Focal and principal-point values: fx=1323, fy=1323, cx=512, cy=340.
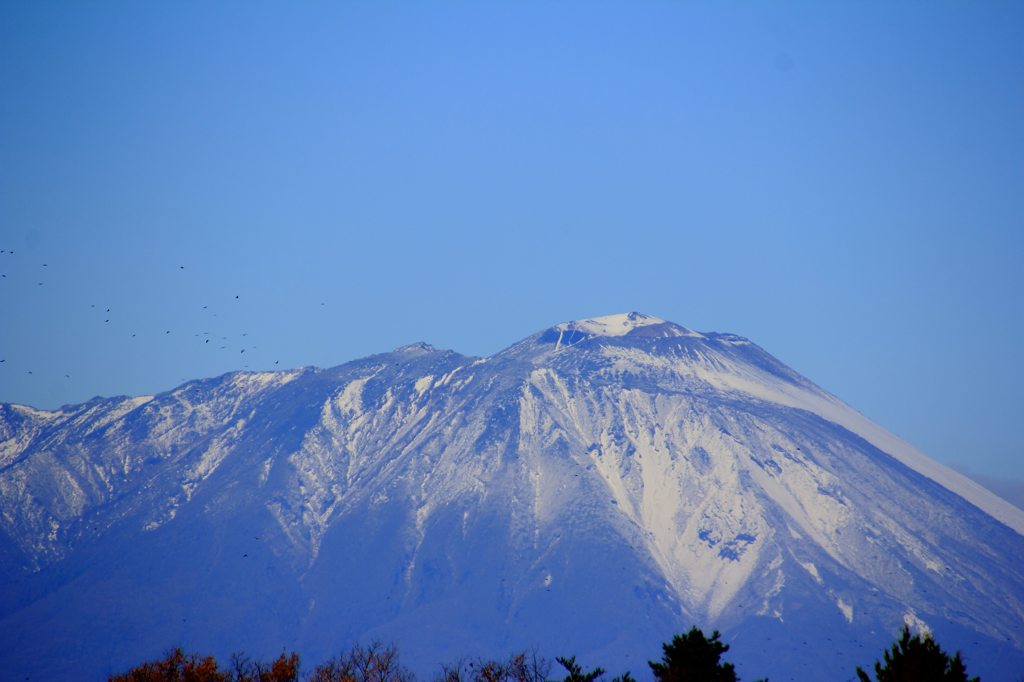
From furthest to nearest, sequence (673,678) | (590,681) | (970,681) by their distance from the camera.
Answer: (590,681), (673,678), (970,681)

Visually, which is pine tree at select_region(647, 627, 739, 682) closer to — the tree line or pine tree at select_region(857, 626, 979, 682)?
the tree line

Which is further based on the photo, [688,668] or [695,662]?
[695,662]

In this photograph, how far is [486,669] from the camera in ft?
222

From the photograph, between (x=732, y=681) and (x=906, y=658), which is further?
(x=732, y=681)

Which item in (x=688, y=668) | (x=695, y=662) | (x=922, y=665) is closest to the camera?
(x=922, y=665)

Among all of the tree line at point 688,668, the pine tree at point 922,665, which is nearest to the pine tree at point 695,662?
the tree line at point 688,668

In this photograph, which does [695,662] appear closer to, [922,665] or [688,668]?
[688,668]

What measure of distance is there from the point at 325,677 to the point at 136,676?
939 centimetres

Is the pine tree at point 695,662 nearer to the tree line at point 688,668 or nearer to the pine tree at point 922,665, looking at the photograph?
the tree line at point 688,668

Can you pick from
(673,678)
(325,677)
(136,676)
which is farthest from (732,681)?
(136,676)

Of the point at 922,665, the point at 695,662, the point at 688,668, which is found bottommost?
the point at 688,668

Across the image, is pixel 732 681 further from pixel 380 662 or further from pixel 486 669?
pixel 380 662

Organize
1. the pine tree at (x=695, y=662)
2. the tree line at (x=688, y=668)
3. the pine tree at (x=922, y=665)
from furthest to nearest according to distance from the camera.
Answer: the pine tree at (x=695, y=662) < the tree line at (x=688, y=668) < the pine tree at (x=922, y=665)

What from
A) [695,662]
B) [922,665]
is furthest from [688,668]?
[922,665]
